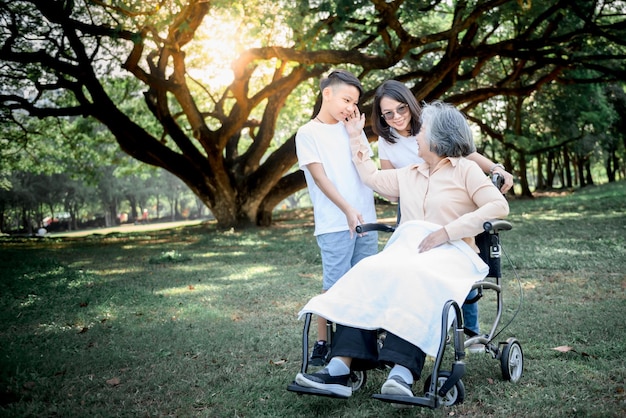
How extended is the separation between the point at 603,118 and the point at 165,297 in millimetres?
25204

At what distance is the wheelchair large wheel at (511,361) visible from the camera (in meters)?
3.47

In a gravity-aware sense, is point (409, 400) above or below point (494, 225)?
below

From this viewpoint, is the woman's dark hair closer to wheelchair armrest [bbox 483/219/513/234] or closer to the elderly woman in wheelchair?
the elderly woman in wheelchair

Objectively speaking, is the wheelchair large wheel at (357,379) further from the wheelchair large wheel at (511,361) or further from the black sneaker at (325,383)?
the wheelchair large wheel at (511,361)

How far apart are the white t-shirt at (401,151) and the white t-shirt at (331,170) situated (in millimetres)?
351

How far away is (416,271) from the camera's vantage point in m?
3.11

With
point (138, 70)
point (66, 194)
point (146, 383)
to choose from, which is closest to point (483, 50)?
point (138, 70)

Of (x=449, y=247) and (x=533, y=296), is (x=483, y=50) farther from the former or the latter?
(x=449, y=247)

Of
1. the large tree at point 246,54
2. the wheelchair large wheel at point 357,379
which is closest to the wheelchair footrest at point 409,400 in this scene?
the wheelchair large wheel at point 357,379

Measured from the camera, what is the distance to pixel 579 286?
6.10 meters

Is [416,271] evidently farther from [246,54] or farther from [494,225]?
[246,54]

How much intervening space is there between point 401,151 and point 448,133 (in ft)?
2.21

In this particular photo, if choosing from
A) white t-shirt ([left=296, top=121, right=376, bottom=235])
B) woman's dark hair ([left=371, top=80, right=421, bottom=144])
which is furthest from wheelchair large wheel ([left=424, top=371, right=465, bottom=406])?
woman's dark hair ([left=371, top=80, right=421, bottom=144])

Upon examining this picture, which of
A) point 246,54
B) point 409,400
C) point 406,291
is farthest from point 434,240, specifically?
point 246,54
